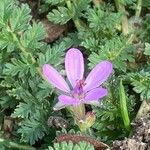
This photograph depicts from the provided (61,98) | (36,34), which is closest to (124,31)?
(36,34)

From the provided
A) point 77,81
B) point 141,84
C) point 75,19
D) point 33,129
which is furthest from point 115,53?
point 33,129

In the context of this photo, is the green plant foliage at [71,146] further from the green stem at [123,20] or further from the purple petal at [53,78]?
the green stem at [123,20]

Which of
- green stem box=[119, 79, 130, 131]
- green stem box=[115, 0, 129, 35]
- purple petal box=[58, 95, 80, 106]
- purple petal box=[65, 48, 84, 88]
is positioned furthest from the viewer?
green stem box=[115, 0, 129, 35]

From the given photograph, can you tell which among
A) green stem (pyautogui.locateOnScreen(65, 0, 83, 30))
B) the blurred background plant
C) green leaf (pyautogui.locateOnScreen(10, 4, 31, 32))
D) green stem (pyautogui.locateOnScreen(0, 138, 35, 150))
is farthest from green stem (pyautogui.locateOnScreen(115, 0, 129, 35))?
green stem (pyautogui.locateOnScreen(0, 138, 35, 150))

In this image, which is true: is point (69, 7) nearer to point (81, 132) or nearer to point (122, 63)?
point (122, 63)

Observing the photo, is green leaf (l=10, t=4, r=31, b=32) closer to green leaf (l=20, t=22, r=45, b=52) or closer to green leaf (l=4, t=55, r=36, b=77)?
green leaf (l=20, t=22, r=45, b=52)

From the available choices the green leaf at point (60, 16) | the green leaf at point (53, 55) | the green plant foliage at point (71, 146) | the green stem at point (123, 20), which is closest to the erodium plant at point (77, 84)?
the green plant foliage at point (71, 146)
